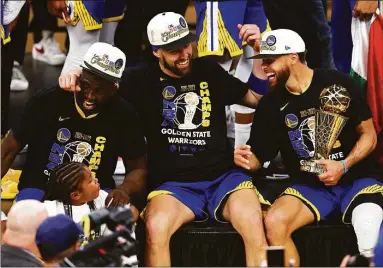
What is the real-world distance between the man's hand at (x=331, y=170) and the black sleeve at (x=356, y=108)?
0.24 m

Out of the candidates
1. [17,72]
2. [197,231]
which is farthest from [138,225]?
[17,72]

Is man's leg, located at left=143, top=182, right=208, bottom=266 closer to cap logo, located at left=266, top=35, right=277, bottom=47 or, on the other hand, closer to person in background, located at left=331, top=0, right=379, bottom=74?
cap logo, located at left=266, top=35, right=277, bottom=47

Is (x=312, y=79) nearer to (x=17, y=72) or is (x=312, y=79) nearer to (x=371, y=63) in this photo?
(x=371, y=63)

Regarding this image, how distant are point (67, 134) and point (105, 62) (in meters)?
0.38

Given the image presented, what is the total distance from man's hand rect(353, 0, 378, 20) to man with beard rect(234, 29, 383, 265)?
1.36 feet

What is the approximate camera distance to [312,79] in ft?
18.1

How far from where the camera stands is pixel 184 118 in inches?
222

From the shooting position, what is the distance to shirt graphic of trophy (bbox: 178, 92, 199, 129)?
18.5 feet

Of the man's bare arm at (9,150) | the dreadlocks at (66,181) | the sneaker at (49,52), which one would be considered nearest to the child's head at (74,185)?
the dreadlocks at (66,181)

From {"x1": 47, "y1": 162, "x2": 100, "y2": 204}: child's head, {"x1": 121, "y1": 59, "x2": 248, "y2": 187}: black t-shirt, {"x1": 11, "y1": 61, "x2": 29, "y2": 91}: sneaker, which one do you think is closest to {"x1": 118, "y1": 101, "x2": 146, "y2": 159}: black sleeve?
{"x1": 121, "y1": 59, "x2": 248, "y2": 187}: black t-shirt

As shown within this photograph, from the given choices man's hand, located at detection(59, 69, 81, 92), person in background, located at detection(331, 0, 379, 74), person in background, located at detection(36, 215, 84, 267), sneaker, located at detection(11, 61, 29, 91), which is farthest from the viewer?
sneaker, located at detection(11, 61, 29, 91)

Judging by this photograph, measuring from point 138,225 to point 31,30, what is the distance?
3108 mm

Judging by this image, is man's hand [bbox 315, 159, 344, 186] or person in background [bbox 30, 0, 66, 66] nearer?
man's hand [bbox 315, 159, 344, 186]

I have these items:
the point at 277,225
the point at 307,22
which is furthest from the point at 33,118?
the point at 307,22
